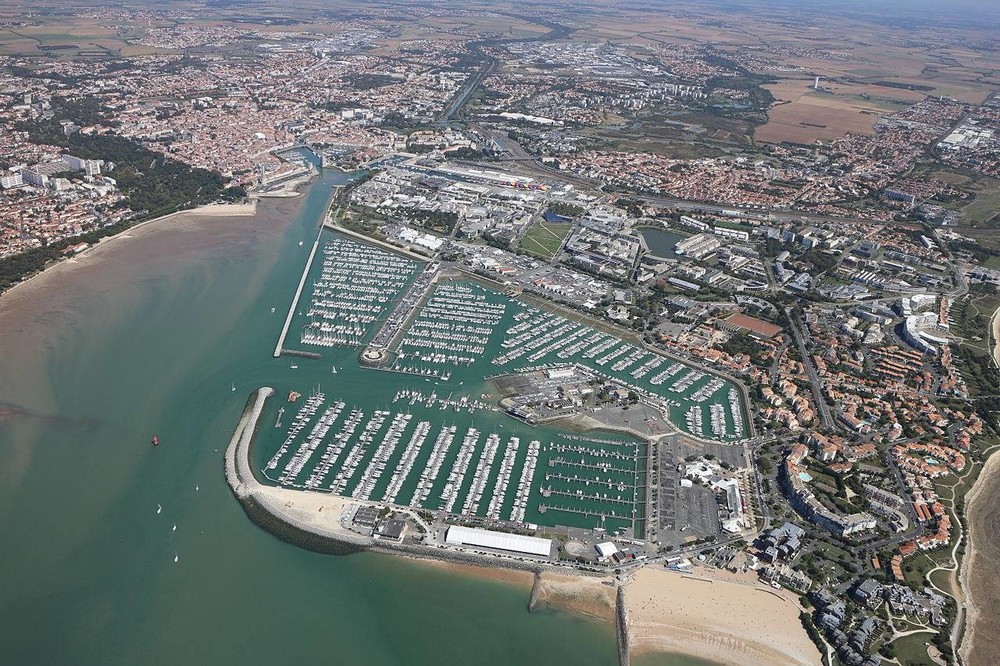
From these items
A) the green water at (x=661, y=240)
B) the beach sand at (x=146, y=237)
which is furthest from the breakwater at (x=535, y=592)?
the beach sand at (x=146, y=237)

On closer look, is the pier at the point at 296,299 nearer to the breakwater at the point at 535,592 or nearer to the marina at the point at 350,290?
the marina at the point at 350,290

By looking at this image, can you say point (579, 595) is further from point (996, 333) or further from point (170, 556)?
point (996, 333)

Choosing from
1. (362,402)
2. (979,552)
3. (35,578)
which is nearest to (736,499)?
(979,552)

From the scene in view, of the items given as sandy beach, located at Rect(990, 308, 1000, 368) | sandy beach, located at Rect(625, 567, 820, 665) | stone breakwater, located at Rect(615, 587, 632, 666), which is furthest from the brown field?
stone breakwater, located at Rect(615, 587, 632, 666)

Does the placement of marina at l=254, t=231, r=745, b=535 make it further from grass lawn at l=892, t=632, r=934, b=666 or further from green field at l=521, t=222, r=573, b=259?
grass lawn at l=892, t=632, r=934, b=666

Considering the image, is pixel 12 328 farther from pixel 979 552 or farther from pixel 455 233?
pixel 979 552
